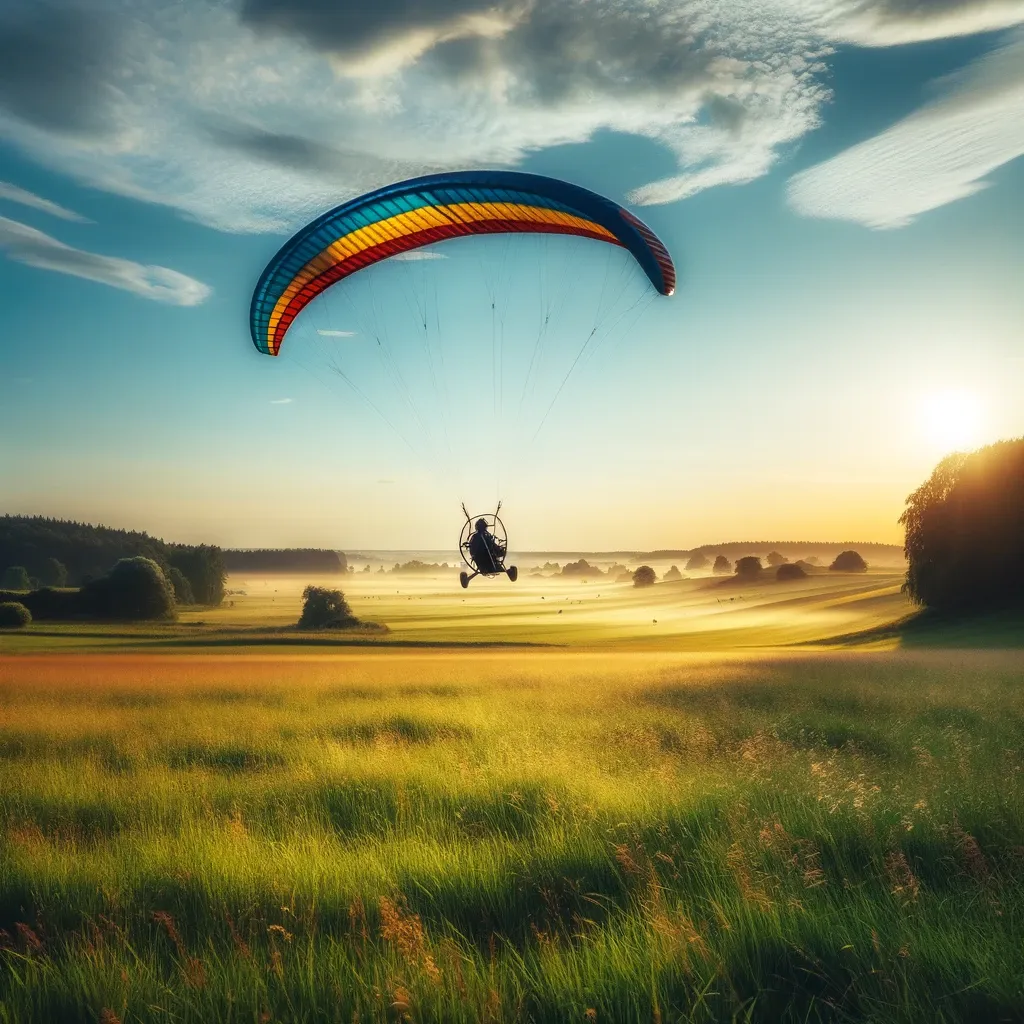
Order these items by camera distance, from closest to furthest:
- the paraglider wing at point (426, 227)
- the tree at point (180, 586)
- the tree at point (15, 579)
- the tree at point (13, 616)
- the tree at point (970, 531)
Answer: the paraglider wing at point (426, 227), the tree at point (970, 531), the tree at point (13, 616), the tree at point (180, 586), the tree at point (15, 579)

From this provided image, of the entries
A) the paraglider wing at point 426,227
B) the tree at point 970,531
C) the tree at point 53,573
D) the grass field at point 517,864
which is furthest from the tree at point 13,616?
the tree at point 970,531

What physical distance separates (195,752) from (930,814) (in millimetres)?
10200

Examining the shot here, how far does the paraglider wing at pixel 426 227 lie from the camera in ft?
38.5

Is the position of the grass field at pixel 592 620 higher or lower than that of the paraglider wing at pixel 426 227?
lower

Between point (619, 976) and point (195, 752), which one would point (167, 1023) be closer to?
point (619, 976)

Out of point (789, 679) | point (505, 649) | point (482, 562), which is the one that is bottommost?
point (505, 649)

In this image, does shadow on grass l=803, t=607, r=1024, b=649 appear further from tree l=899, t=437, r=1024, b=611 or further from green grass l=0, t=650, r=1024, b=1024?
green grass l=0, t=650, r=1024, b=1024

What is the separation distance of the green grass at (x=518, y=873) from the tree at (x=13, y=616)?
3790 cm

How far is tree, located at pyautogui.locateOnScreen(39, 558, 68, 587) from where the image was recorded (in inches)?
3241

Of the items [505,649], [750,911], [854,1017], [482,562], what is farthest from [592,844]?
[505,649]

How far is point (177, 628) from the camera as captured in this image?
48.1m

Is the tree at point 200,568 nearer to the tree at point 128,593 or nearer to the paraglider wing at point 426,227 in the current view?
the tree at point 128,593

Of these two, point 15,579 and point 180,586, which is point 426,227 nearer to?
point 180,586

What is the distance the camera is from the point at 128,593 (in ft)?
170
